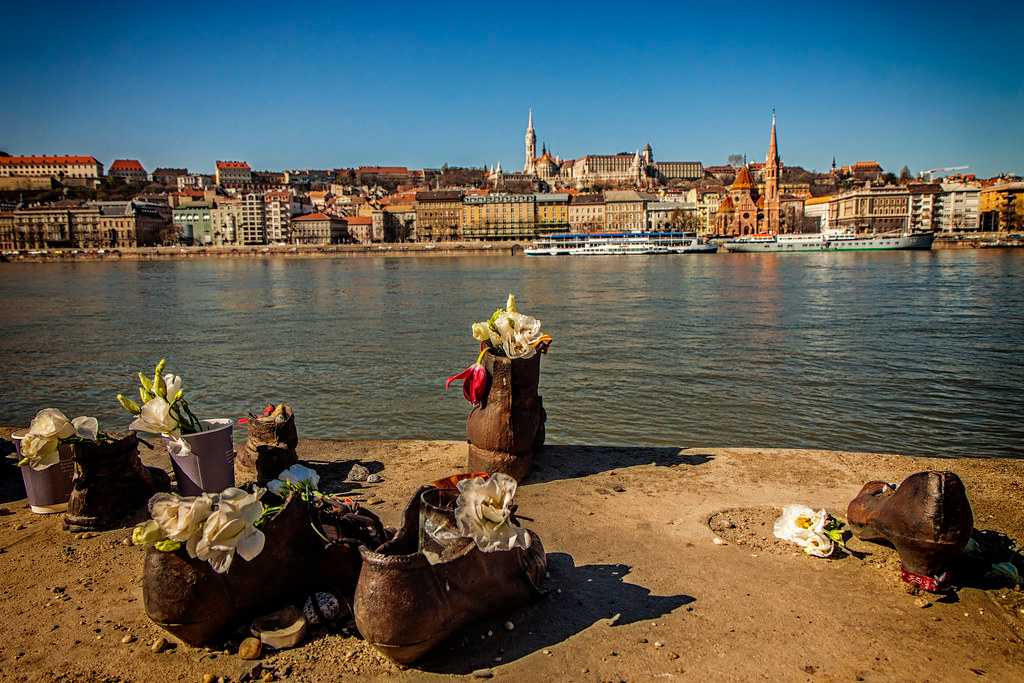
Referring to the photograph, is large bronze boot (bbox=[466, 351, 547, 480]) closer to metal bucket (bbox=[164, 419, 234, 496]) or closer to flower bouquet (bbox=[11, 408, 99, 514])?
metal bucket (bbox=[164, 419, 234, 496])

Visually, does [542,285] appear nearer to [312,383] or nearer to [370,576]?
[312,383]

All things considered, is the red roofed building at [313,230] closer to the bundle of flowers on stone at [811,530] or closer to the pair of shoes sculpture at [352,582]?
the bundle of flowers on stone at [811,530]

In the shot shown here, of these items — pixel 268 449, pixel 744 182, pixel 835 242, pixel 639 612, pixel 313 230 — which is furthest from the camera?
pixel 744 182

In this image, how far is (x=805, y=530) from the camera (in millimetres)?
4184

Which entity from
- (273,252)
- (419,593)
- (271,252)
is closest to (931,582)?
(419,593)

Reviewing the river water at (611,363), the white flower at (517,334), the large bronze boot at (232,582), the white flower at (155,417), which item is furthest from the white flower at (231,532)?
the river water at (611,363)

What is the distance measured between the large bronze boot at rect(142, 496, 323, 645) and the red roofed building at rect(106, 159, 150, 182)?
18616 centimetres

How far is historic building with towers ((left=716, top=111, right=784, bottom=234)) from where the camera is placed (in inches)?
4843

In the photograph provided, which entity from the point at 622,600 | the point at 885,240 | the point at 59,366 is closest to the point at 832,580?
the point at 622,600

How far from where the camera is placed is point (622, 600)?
11.8ft

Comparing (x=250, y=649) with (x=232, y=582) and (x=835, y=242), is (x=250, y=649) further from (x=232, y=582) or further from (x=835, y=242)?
(x=835, y=242)

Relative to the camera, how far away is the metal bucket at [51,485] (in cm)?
481

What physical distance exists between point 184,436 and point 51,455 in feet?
3.17

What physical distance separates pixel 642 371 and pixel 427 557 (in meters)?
11.5
